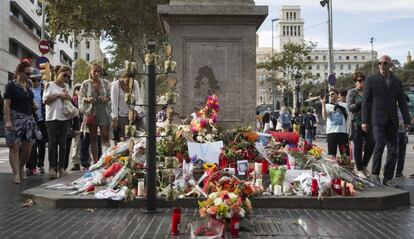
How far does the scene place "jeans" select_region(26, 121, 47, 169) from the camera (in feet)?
37.9

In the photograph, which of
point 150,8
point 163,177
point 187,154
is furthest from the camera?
point 150,8

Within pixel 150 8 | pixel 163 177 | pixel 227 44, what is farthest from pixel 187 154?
pixel 150 8

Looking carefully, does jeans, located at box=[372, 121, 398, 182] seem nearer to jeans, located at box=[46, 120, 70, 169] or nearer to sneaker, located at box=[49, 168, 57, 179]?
jeans, located at box=[46, 120, 70, 169]

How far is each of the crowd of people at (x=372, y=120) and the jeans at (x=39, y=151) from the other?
227 inches

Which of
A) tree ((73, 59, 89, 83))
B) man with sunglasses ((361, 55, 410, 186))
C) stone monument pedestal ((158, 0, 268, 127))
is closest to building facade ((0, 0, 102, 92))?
tree ((73, 59, 89, 83))

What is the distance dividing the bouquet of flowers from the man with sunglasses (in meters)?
4.30

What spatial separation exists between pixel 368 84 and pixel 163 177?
3.99 metres

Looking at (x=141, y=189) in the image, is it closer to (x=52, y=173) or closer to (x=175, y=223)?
(x=175, y=223)

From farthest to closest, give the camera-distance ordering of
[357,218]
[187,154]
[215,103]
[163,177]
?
[215,103] < [187,154] < [163,177] < [357,218]

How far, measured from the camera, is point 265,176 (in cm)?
800

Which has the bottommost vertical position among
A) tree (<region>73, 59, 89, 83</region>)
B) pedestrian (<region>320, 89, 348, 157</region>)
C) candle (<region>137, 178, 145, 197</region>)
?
candle (<region>137, 178, 145, 197</region>)

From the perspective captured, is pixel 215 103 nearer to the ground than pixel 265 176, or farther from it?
farther from it

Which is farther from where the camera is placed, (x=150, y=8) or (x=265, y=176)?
(x=150, y=8)

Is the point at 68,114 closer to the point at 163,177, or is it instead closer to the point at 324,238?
the point at 163,177
